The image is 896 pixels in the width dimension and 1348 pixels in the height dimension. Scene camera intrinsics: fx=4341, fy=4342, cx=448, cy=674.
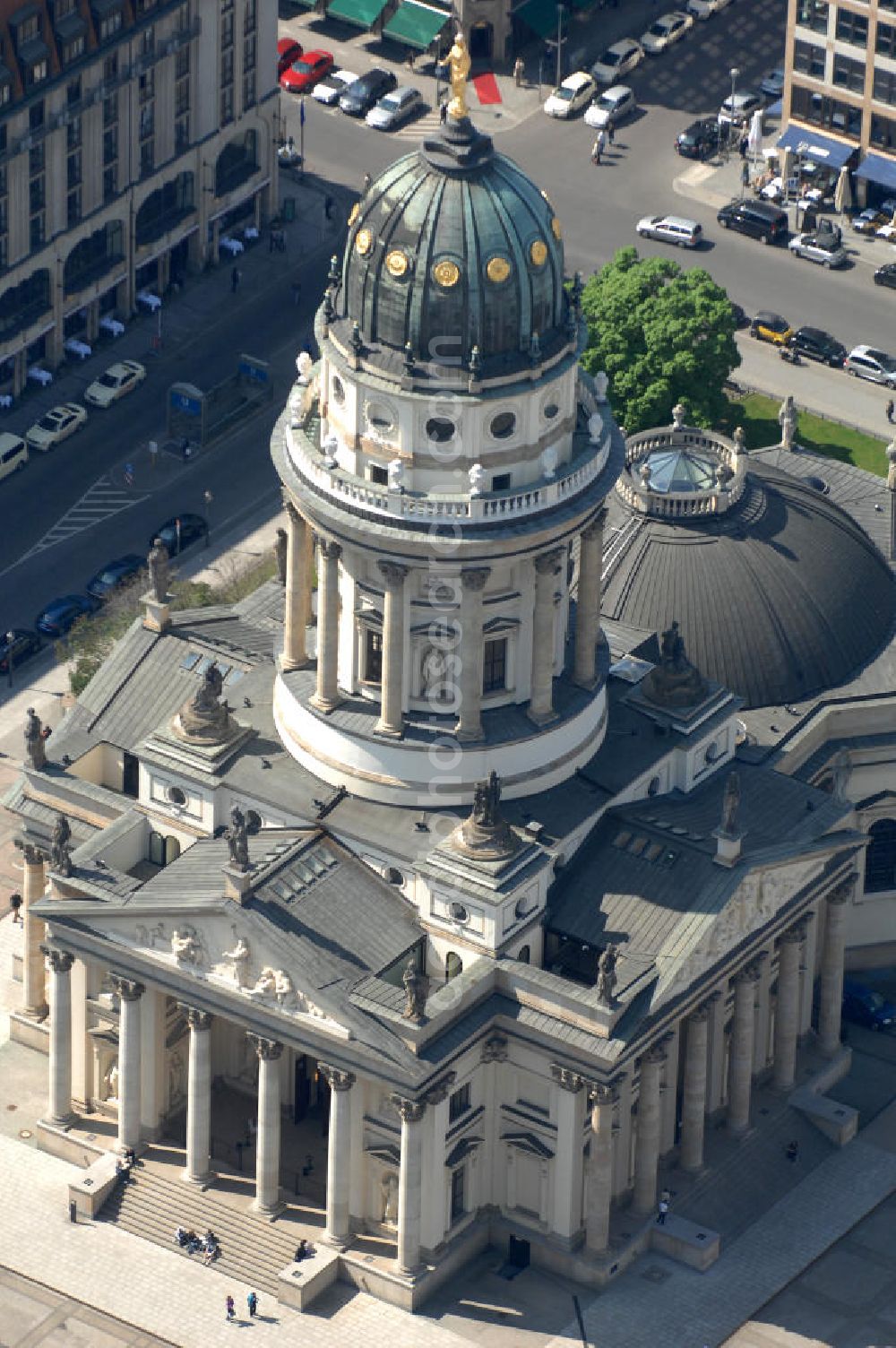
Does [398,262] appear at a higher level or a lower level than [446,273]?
higher

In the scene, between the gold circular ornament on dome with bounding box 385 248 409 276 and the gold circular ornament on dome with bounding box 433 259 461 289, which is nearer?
the gold circular ornament on dome with bounding box 433 259 461 289

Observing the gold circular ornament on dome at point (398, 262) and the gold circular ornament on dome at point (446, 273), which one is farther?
the gold circular ornament on dome at point (398, 262)

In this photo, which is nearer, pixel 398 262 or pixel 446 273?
pixel 446 273
